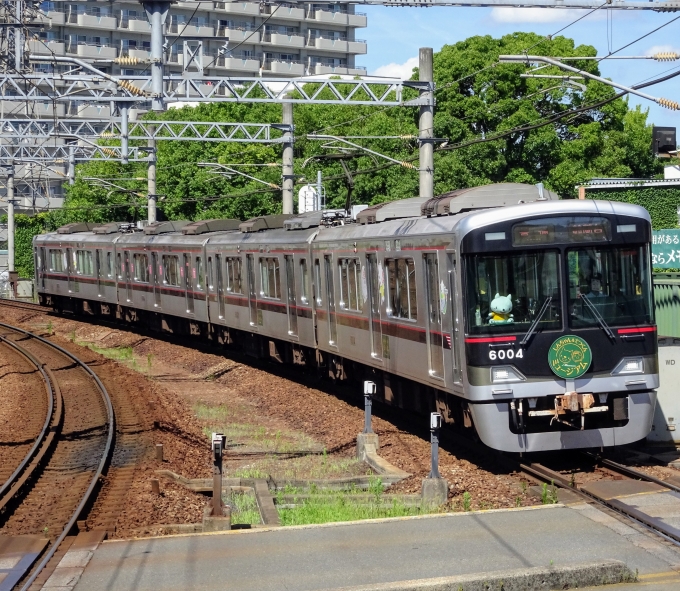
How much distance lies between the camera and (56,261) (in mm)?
40312

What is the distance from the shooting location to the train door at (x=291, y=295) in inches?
802

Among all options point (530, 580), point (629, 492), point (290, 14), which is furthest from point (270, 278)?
point (290, 14)

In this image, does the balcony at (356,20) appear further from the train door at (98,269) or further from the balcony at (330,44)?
the train door at (98,269)

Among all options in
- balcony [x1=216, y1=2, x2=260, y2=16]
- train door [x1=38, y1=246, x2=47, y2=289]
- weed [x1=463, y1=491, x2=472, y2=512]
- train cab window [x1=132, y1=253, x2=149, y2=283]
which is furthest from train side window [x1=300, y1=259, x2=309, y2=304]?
balcony [x1=216, y1=2, x2=260, y2=16]

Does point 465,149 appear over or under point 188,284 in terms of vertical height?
over

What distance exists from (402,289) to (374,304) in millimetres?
1433

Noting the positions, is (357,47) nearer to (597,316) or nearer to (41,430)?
(41,430)

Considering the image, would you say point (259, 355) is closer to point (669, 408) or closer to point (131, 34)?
point (669, 408)

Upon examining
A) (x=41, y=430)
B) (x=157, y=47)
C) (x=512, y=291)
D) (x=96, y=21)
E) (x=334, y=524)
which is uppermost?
(x=96, y=21)

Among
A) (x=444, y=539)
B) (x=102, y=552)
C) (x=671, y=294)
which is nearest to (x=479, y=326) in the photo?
(x=444, y=539)

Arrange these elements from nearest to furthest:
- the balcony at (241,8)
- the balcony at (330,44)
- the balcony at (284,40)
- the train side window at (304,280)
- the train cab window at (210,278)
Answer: the train side window at (304,280) → the train cab window at (210,278) → the balcony at (241,8) → the balcony at (284,40) → the balcony at (330,44)

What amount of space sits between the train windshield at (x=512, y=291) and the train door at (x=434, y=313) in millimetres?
752

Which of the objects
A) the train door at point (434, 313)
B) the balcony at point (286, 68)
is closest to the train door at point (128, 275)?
the train door at point (434, 313)

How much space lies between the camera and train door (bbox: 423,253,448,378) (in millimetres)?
12625
